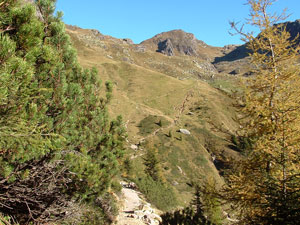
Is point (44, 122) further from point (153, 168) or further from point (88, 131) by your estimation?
point (153, 168)

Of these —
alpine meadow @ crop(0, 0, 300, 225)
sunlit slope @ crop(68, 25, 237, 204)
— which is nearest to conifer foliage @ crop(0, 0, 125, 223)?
alpine meadow @ crop(0, 0, 300, 225)

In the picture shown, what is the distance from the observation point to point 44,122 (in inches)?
181

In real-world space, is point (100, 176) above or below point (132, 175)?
above

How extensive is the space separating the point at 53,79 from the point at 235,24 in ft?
21.8

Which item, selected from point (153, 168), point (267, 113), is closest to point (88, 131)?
point (267, 113)

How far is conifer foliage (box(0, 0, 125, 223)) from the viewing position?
3.38m

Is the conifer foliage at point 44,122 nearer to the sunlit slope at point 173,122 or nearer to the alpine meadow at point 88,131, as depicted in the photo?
the alpine meadow at point 88,131

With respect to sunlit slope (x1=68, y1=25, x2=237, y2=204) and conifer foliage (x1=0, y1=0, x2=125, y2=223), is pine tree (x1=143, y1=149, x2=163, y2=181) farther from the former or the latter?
conifer foliage (x1=0, y1=0, x2=125, y2=223)

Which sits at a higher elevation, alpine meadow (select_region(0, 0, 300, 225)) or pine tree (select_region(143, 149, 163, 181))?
alpine meadow (select_region(0, 0, 300, 225))

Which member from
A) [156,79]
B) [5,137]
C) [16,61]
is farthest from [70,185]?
[156,79]

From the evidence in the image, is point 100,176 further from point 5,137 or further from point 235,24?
point 235,24

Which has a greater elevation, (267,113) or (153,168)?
(267,113)

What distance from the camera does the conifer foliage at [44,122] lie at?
11.1 feet

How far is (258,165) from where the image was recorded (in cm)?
633
